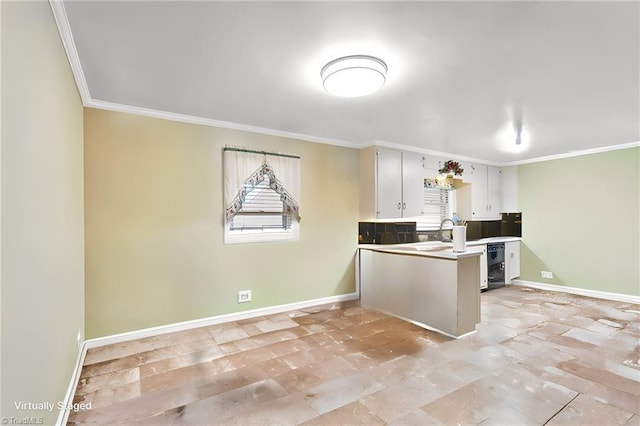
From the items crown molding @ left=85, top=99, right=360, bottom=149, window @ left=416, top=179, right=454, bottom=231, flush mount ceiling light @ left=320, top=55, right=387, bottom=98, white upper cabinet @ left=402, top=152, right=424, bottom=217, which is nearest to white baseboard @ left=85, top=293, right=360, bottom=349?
white upper cabinet @ left=402, top=152, right=424, bottom=217

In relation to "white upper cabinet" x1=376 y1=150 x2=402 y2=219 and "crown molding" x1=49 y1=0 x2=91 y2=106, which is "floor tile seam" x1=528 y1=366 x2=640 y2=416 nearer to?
"white upper cabinet" x1=376 y1=150 x2=402 y2=219

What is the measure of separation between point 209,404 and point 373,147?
363 centimetres

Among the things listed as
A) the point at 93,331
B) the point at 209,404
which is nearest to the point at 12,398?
the point at 209,404

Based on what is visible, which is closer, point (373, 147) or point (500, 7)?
point (500, 7)

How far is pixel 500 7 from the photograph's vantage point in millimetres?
1654

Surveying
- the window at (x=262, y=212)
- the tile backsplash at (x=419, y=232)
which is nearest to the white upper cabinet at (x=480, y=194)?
the tile backsplash at (x=419, y=232)

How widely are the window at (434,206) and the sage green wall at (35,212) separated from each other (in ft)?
15.3

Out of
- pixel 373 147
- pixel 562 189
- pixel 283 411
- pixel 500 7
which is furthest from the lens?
pixel 562 189

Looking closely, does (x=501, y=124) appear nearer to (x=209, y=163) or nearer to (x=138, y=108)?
(x=209, y=163)

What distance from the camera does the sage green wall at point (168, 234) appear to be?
3049 mm

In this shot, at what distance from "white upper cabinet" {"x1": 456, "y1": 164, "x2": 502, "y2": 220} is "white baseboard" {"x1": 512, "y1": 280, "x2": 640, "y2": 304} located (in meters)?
1.29

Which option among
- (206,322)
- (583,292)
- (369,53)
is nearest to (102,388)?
(206,322)

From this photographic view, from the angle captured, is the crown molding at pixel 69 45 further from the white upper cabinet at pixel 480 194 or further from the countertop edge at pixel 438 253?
the white upper cabinet at pixel 480 194

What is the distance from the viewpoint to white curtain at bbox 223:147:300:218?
369cm
